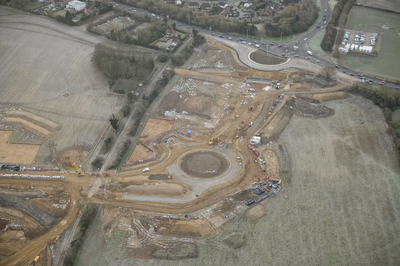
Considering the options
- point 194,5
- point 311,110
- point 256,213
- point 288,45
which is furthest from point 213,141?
point 194,5

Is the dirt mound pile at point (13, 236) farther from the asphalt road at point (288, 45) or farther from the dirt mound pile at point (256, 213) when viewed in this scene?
the asphalt road at point (288, 45)

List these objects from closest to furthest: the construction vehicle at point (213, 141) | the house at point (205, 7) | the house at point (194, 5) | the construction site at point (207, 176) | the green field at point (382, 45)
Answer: the construction site at point (207, 176) → the construction vehicle at point (213, 141) → the green field at point (382, 45) → the house at point (205, 7) → the house at point (194, 5)

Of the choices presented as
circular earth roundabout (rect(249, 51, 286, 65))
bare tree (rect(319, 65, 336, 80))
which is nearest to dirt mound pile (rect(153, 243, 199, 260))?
bare tree (rect(319, 65, 336, 80))

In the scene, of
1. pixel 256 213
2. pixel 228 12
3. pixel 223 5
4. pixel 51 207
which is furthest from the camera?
pixel 223 5

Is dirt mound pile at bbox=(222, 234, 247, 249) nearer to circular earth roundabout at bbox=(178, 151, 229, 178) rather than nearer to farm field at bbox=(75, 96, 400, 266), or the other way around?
farm field at bbox=(75, 96, 400, 266)

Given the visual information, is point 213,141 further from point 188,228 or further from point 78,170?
point 78,170

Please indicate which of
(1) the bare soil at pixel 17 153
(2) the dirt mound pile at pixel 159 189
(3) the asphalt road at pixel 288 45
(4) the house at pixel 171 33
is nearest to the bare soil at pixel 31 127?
(1) the bare soil at pixel 17 153

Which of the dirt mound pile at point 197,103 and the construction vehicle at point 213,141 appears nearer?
the construction vehicle at point 213,141
